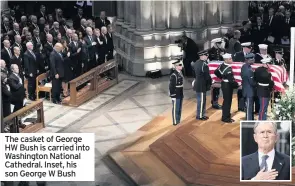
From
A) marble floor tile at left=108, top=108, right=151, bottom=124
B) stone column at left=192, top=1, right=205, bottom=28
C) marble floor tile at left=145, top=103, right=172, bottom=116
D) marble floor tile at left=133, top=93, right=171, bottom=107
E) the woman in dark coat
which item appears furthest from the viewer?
stone column at left=192, top=1, right=205, bottom=28

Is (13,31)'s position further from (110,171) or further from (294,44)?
(294,44)

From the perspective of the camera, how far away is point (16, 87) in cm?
1466

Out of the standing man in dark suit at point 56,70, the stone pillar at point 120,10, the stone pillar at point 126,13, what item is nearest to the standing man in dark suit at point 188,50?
the stone pillar at point 126,13

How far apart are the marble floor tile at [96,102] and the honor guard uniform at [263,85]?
4335 mm

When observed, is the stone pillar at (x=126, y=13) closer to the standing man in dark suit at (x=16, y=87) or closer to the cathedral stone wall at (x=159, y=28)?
the cathedral stone wall at (x=159, y=28)

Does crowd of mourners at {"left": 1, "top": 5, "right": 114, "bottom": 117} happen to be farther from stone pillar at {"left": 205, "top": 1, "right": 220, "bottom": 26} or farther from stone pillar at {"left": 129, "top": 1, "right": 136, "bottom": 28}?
stone pillar at {"left": 205, "top": 1, "right": 220, "bottom": 26}

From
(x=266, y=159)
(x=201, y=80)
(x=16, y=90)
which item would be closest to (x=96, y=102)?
(x=16, y=90)

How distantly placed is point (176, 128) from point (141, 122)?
1606 mm

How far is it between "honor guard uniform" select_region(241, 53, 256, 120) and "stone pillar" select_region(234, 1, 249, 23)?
7.00 m

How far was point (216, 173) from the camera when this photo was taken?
1209 cm

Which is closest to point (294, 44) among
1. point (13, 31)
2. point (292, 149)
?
point (292, 149)

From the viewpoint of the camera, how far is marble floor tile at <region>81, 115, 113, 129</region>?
49.7 ft

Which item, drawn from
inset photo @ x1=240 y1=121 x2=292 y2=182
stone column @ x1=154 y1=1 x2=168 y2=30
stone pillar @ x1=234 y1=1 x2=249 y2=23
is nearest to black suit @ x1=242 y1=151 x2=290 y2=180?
inset photo @ x1=240 y1=121 x2=292 y2=182

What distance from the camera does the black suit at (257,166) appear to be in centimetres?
1015
